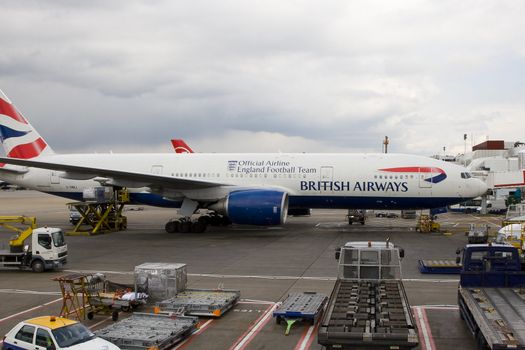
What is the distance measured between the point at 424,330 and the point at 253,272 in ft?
28.5

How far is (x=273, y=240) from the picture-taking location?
2934 centimetres

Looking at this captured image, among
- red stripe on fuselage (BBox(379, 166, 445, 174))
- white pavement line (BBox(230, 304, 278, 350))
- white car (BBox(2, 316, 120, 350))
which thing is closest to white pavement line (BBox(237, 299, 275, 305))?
white pavement line (BBox(230, 304, 278, 350))

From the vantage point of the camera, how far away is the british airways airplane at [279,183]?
96.3ft

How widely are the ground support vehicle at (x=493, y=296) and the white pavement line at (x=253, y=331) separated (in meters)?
4.79

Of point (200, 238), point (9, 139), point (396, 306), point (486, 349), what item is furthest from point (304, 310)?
point (9, 139)

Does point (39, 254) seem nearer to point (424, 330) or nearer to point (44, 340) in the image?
point (44, 340)

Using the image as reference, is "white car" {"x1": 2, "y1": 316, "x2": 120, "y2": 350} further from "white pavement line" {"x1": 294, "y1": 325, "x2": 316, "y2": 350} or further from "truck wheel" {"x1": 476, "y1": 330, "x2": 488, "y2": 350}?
"truck wheel" {"x1": 476, "y1": 330, "x2": 488, "y2": 350}

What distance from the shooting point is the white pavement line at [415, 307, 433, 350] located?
36.5 feet

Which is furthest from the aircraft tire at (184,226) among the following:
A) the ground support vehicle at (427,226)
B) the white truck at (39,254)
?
the ground support vehicle at (427,226)

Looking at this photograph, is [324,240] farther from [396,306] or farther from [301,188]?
[396,306]

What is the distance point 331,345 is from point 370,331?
856 millimetres

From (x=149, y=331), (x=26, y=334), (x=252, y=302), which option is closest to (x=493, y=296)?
(x=252, y=302)

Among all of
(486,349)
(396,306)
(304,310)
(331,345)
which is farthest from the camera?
(304,310)

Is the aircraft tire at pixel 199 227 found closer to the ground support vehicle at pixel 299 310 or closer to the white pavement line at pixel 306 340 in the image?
the ground support vehicle at pixel 299 310
